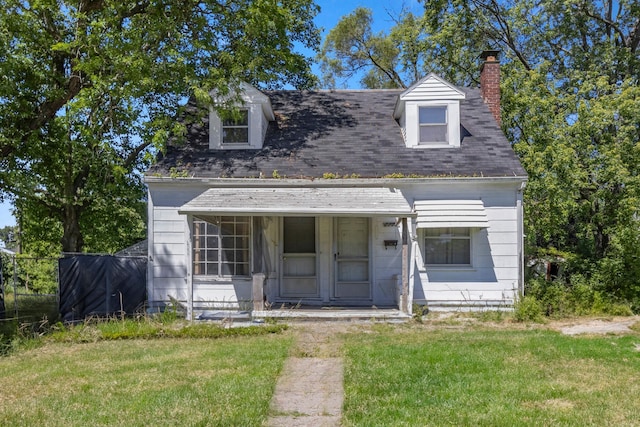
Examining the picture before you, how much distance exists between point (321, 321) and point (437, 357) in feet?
12.5

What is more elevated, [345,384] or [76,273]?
[76,273]

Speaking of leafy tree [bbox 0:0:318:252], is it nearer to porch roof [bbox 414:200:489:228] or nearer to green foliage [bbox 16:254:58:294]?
green foliage [bbox 16:254:58:294]

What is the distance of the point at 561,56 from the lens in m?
19.9

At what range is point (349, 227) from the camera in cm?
1264

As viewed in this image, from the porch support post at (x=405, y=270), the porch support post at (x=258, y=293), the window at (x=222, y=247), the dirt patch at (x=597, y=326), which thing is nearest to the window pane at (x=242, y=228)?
the window at (x=222, y=247)

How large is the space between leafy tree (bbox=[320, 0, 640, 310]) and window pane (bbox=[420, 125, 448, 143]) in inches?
98.0

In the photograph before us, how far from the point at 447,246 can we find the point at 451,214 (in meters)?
0.91

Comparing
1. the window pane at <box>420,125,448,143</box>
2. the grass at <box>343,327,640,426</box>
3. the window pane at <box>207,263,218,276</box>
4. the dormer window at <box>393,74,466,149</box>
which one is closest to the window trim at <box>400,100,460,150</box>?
the dormer window at <box>393,74,466,149</box>

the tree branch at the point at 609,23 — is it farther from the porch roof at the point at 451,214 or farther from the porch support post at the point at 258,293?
the porch support post at the point at 258,293

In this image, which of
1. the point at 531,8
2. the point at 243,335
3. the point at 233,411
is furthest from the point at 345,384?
the point at 531,8

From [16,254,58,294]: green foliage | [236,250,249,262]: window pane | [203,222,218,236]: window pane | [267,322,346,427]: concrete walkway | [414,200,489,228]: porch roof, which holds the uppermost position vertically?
[414,200,489,228]: porch roof

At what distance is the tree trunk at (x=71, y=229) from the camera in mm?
17656

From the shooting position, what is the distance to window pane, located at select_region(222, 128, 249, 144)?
1380 cm

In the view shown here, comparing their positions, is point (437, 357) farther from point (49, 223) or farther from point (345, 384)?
point (49, 223)
